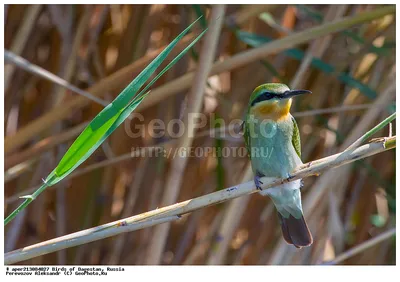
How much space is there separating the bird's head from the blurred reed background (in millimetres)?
166

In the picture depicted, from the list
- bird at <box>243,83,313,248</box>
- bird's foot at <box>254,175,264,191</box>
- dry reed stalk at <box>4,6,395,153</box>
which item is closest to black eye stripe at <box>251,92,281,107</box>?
bird at <box>243,83,313,248</box>

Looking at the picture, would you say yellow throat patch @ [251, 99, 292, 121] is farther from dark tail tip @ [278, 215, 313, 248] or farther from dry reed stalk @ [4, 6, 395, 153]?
dark tail tip @ [278, 215, 313, 248]

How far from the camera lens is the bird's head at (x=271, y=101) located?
63.6 inches

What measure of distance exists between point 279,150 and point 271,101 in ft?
0.46

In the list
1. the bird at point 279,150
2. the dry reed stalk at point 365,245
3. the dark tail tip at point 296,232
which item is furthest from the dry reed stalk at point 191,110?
the dry reed stalk at point 365,245

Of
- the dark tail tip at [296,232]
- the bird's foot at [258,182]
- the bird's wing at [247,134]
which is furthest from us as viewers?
the bird's wing at [247,134]

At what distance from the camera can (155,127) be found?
1.94 m

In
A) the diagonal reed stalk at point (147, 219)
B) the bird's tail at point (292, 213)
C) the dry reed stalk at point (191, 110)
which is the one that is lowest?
the diagonal reed stalk at point (147, 219)
